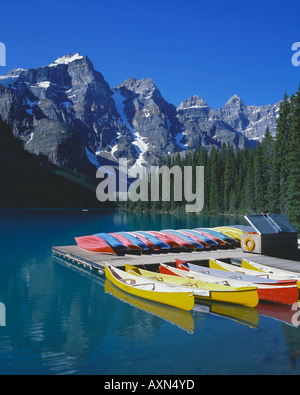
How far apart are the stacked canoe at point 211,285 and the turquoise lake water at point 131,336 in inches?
21.9

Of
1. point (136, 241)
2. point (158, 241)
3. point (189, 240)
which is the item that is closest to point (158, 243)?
point (158, 241)

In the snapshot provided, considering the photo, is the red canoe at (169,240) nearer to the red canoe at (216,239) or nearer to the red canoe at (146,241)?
the red canoe at (146,241)

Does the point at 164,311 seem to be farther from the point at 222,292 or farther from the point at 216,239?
the point at 216,239

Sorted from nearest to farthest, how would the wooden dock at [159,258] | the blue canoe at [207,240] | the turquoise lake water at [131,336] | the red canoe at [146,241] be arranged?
the turquoise lake water at [131,336] < the wooden dock at [159,258] < the red canoe at [146,241] < the blue canoe at [207,240]

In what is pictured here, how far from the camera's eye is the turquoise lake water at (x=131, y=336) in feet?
42.1

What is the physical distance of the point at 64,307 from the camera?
20344mm

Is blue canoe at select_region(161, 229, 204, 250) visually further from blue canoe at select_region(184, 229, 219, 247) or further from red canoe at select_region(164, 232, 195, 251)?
blue canoe at select_region(184, 229, 219, 247)

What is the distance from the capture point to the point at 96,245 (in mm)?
32688

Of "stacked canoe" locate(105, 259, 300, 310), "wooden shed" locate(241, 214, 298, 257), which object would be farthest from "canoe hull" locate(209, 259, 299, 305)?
"wooden shed" locate(241, 214, 298, 257)

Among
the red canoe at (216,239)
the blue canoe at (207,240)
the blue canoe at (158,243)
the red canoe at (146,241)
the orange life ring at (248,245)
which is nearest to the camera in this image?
the orange life ring at (248,245)

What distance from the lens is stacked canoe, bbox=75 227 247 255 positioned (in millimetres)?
31688

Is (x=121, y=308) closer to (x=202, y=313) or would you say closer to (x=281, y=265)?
(x=202, y=313)

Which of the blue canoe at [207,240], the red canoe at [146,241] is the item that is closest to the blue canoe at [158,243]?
the red canoe at [146,241]
